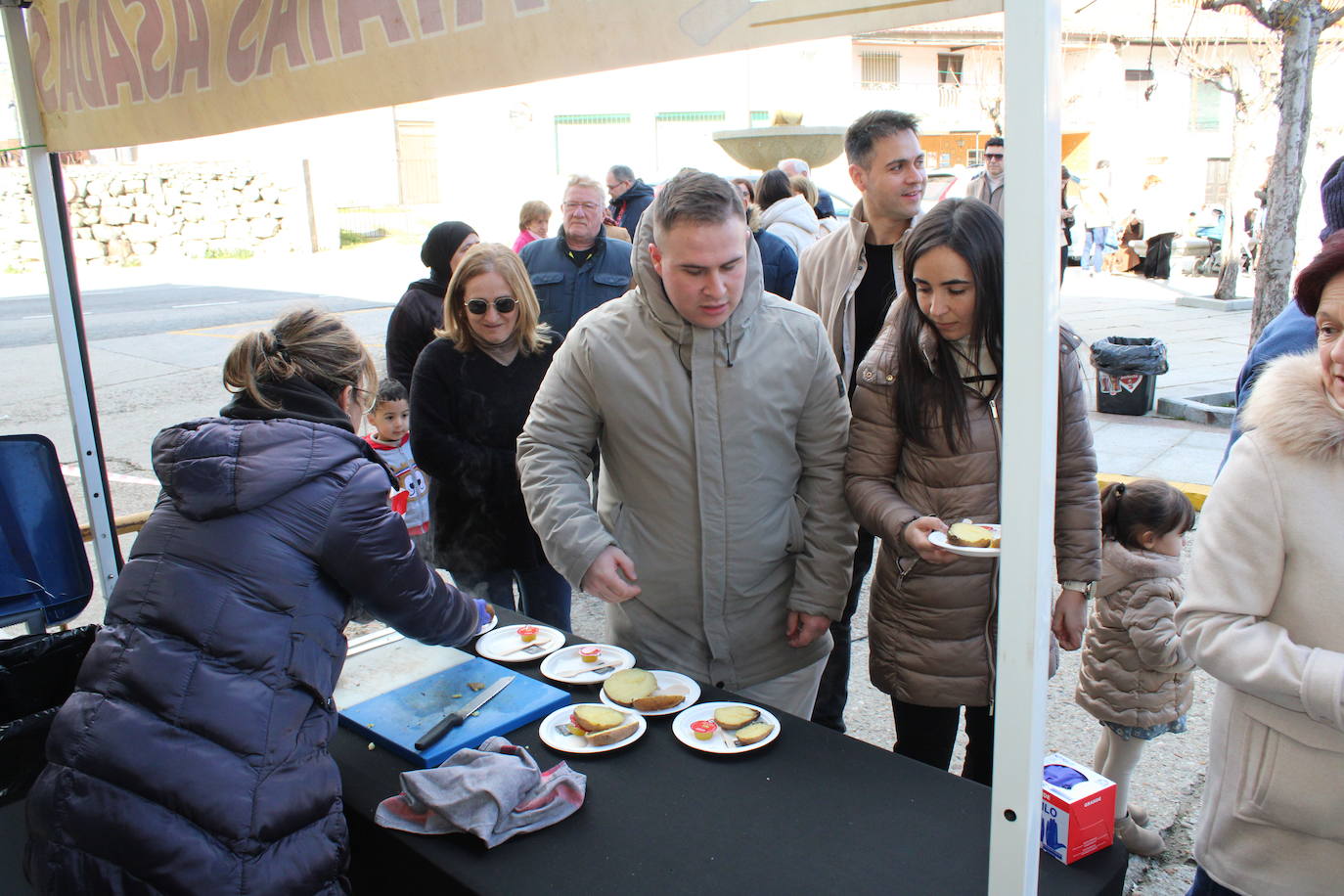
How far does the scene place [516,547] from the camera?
3.38 m

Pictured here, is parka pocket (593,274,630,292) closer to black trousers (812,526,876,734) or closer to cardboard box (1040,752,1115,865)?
black trousers (812,526,876,734)

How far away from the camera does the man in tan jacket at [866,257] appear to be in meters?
3.11

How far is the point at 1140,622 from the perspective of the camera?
2504mm

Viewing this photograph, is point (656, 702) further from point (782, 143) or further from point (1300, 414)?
point (782, 143)

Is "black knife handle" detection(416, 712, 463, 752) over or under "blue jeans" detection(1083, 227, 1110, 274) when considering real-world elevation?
under

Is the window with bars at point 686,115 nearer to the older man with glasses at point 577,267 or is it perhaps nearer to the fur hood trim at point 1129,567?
the older man with glasses at point 577,267

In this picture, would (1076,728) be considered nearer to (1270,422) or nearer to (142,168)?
(1270,422)

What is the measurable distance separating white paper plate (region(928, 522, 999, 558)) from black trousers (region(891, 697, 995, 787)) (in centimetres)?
49

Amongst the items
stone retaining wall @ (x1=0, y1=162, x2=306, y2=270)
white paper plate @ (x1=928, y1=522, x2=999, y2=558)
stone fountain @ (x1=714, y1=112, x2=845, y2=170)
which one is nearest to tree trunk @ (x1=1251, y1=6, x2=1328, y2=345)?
stone fountain @ (x1=714, y1=112, x2=845, y2=170)

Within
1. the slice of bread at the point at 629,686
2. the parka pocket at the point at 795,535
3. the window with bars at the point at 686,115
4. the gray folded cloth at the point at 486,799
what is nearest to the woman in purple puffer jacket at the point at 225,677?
the gray folded cloth at the point at 486,799

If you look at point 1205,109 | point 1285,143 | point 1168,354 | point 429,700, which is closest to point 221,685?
point 429,700

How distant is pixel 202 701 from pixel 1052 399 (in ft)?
4.57

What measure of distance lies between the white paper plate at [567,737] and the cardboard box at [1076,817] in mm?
768

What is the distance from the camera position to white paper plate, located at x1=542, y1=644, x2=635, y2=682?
2.13 m
